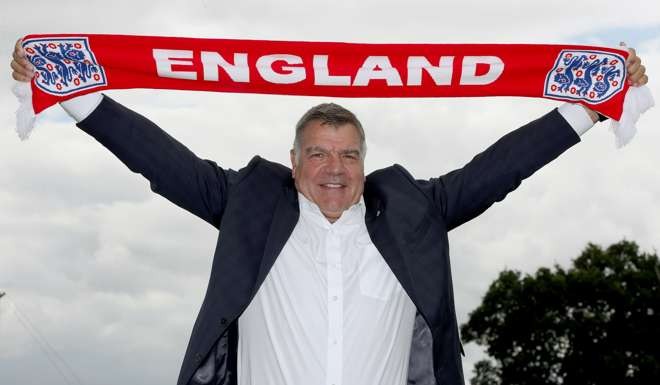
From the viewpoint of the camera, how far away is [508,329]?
238ft

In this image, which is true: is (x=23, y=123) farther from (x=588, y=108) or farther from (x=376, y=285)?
(x=588, y=108)

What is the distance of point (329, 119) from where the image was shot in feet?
27.5

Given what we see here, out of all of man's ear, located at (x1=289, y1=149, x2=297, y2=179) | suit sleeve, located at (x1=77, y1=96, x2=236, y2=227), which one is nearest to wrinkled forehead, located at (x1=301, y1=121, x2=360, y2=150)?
man's ear, located at (x1=289, y1=149, x2=297, y2=179)

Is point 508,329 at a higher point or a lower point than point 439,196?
higher

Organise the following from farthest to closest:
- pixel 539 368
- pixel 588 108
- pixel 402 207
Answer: pixel 539 368 < pixel 588 108 < pixel 402 207

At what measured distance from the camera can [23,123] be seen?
857cm

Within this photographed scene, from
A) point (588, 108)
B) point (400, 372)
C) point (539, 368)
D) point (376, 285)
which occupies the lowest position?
point (400, 372)

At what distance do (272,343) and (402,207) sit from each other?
151 cm

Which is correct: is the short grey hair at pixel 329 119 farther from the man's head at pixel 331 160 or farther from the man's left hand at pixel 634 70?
the man's left hand at pixel 634 70

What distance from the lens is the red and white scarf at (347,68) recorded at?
29.2 ft

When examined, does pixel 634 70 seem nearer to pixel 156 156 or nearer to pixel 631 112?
pixel 631 112

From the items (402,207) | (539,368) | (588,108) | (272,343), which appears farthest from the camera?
(539,368)

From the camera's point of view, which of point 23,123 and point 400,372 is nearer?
point 400,372

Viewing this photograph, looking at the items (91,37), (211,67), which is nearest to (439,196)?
(211,67)
